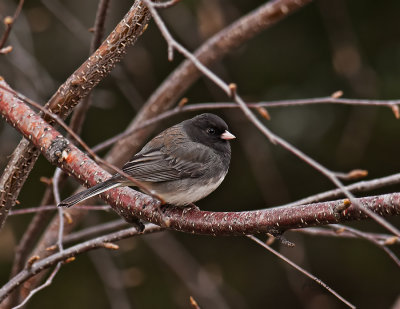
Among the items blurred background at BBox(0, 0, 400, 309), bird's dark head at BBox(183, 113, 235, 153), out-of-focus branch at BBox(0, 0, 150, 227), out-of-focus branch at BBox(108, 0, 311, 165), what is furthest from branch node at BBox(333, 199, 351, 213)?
blurred background at BBox(0, 0, 400, 309)

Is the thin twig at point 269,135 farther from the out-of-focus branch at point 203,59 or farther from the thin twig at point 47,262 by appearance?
the out-of-focus branch at point 203,59

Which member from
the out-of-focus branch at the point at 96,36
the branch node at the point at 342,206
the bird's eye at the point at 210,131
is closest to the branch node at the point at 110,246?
the branch node at the point at 342,206

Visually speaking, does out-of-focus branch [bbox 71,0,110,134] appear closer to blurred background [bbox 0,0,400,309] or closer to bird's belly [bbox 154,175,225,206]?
bird's belly [bbox 154,175,225,206]

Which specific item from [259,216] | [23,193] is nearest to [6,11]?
[23,193]

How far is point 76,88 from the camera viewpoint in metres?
2.17

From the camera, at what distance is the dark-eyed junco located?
8.97 ft

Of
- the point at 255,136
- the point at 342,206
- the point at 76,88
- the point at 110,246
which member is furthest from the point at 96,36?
the point at 255,136

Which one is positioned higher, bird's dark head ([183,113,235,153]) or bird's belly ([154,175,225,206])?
bird's dark head ([183,113,235,153])

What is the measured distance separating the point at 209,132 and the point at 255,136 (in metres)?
1.41

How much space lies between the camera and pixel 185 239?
4691 mm

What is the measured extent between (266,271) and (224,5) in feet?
6.88

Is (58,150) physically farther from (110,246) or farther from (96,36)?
(96,36)

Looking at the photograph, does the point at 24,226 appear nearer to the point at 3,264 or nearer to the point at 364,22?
the point at 3,264

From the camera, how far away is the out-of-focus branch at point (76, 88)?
7.02 feet
